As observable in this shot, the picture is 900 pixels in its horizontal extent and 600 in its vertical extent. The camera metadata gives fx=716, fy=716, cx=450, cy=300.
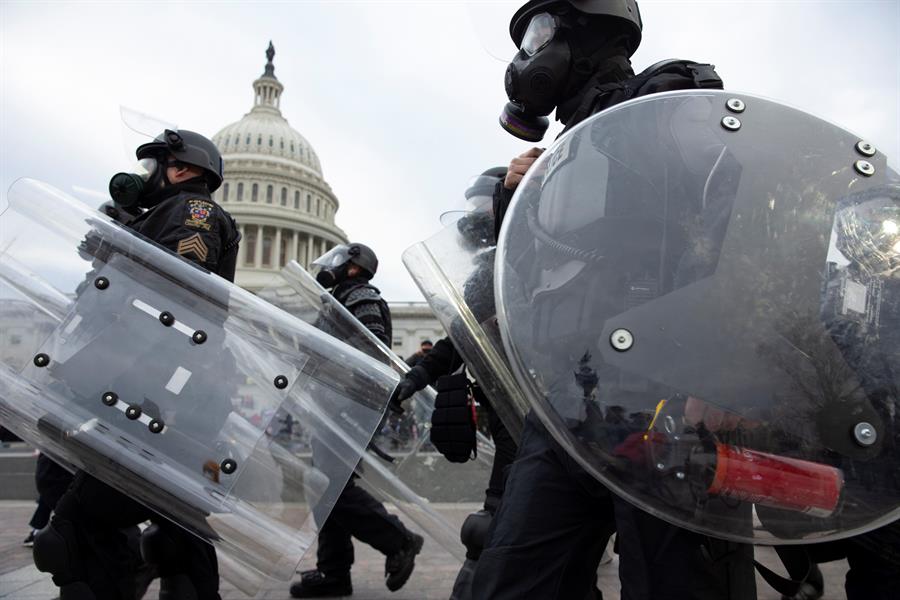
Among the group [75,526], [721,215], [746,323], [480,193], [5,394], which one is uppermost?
[480,193]

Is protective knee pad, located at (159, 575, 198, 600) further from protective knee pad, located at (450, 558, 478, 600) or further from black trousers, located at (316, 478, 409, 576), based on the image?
black trousers, located at (316, 478, 409, 576)

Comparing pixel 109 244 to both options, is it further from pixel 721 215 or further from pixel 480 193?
pixel 721 215

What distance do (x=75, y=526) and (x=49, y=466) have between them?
97.1 inches

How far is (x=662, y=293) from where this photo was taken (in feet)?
4.02

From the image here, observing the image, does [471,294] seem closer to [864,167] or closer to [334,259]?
[864,167]

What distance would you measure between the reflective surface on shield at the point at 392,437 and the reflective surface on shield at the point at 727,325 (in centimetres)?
185

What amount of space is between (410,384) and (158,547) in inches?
42.6

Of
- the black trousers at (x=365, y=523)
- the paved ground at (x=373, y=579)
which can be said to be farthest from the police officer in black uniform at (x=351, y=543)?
the paved ground at (x=373, y=579)

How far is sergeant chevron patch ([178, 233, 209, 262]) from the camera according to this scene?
8.21 feet

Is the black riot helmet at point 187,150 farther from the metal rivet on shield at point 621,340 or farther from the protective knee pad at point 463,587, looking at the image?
the metal rivet on shield at point 621,340

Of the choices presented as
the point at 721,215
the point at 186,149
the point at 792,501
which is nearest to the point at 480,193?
the point at 186,149

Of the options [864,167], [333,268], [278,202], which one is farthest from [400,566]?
[278,202]

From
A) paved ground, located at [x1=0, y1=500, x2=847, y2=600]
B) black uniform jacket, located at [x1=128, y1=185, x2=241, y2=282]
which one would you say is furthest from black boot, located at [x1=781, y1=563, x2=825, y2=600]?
black uniform jacket, located at [x1=128, y1=185, x2=241, y2=282]

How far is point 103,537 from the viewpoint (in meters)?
2.40
